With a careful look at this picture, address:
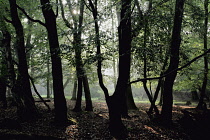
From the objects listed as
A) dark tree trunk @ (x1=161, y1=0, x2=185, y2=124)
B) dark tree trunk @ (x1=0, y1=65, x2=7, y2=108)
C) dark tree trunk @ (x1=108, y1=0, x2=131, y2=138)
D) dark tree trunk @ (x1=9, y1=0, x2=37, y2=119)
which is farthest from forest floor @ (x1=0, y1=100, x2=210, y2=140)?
dark tree trunk @ (x1=0, y1=65, x2=7, y2=108)

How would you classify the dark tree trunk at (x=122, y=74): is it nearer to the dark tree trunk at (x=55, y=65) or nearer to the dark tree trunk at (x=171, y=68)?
the dark tree trunk at (x=171, y=68)

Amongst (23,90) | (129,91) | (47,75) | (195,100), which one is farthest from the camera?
(195,100)

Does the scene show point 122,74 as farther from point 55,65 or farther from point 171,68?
point 55,65

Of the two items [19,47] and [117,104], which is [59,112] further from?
[19,47]

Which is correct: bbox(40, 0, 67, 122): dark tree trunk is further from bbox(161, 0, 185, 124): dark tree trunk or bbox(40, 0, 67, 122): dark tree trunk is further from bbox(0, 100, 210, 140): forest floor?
bbox(161, 0, 185, 124): dark tree trunk

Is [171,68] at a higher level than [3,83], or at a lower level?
higher

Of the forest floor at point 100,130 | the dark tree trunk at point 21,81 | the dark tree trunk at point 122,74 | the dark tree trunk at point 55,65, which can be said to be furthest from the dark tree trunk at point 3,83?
the dark tree trunk at point 122,74

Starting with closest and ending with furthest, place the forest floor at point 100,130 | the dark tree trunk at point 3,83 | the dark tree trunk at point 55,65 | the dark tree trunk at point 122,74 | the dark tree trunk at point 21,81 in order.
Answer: the forest floor at point 100,130 → the dark tree trunk at point 122,74 → the dark tree trunk at point 55,65 → the dark tree trunk at point 21,81 → the dark tree trunk at point 3,83

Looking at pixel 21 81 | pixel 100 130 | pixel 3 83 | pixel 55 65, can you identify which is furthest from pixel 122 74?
pixel 3 83

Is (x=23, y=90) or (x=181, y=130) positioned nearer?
(x=181, y=130)

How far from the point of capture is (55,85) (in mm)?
7543

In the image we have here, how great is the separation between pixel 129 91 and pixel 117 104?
22.0 feet

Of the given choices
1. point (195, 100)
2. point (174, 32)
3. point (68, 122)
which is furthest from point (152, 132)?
point (195, 100)

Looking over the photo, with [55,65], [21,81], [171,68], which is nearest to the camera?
[55,65]
